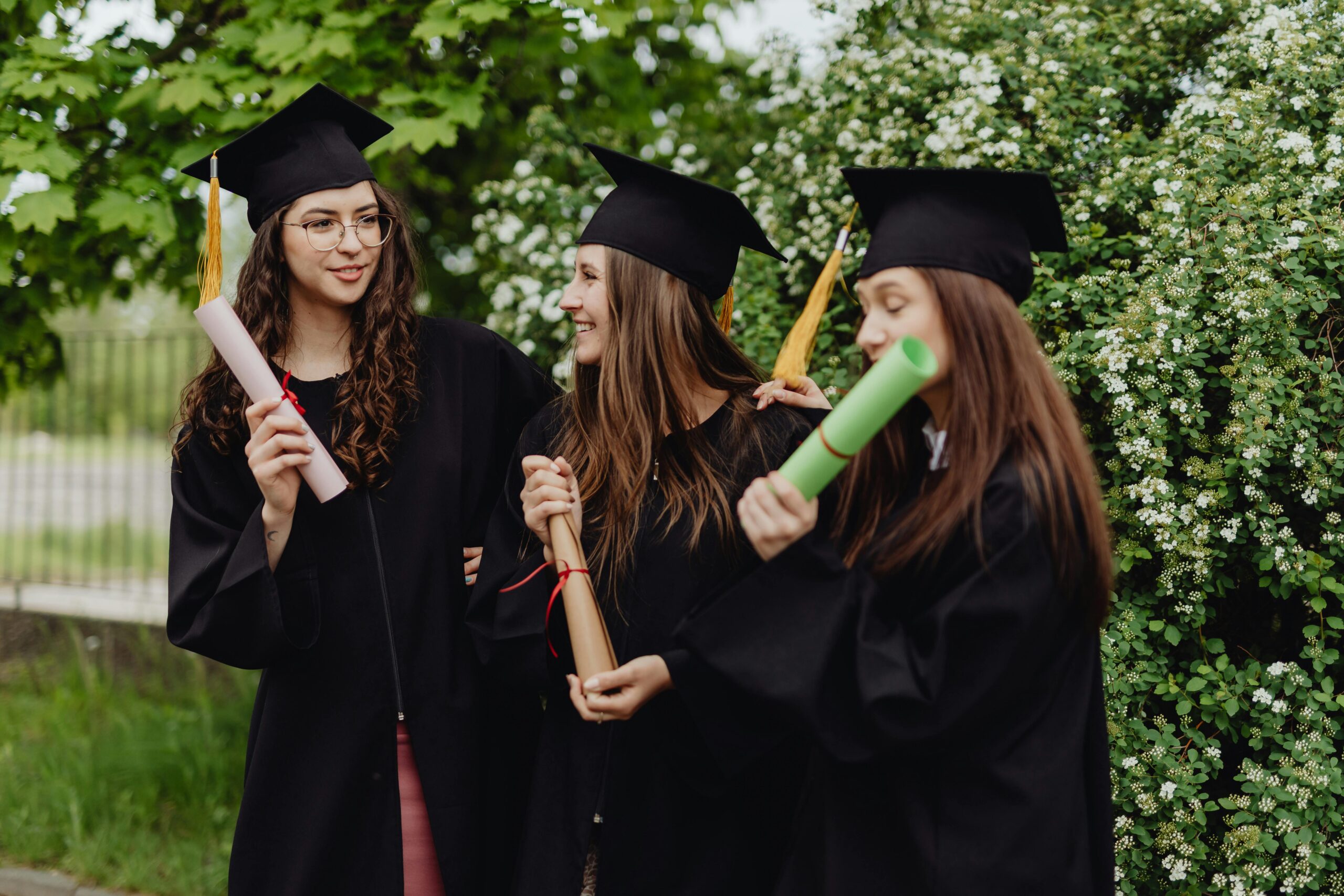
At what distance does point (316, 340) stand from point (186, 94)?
176 centimetres

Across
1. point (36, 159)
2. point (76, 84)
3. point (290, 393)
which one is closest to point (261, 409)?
point (290, 393)

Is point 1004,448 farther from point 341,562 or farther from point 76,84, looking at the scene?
point 76,84

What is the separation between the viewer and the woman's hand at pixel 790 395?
236 centimetres

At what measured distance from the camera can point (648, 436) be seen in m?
2.33

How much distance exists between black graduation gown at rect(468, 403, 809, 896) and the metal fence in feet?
15.6

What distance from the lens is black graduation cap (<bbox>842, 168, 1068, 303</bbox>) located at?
1768 mm

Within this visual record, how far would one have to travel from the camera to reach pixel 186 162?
392 centimetres

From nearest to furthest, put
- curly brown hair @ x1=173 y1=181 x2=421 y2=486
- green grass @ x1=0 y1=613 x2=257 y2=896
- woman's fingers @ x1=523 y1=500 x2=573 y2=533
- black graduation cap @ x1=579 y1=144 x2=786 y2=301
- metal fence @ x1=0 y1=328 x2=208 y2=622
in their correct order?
woman's fingers @ x1=523 y1=500 x2=573 y2=533, black graduation cap @ x1=579 y1=144 x2=786 y2=301, curly brown hair @ x1=173 y1=181 x2=421 y2=486, green grass @ x1=0 y1=613 x2=257 y2=896, metal fence @ x1=0 y1=328 x2=208 y2=622

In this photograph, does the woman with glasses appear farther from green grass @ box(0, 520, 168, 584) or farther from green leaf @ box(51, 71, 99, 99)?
green grass @ box(0, 520, 168, 584)

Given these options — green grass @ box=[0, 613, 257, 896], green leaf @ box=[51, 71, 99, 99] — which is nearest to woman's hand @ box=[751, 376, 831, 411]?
green leaf @ box=[51, 71, 99, 99]

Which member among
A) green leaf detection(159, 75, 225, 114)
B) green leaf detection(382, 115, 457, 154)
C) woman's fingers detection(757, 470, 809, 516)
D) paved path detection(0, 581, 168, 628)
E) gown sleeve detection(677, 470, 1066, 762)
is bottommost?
paved path detection(0, 581, 168, 628)

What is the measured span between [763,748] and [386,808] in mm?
955

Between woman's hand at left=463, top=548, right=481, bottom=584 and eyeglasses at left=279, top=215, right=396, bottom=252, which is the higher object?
Result: eyeglasses at left=279, top=215, right=396, bottom=252

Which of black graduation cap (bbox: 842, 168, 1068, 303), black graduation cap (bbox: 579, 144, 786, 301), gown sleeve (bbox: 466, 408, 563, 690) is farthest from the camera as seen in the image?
black graduation cap (bbox: 579, 144, 786, 301)
